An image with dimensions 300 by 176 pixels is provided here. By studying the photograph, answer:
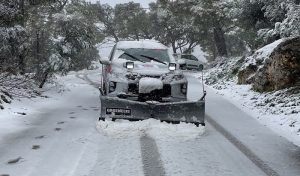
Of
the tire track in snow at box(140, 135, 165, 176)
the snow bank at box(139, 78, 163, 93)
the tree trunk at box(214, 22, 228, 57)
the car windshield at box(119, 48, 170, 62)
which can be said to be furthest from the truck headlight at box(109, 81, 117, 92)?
the tree trunk at box(214, 22, 228, 57)

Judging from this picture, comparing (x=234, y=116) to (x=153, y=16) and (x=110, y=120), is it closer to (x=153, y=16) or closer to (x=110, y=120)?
(x=110, y=120)

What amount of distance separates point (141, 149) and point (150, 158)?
53 centimetres

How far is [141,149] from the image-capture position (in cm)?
735

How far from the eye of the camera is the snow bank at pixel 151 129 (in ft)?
27.2

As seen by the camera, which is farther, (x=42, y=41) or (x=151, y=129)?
(x=42, y=41)

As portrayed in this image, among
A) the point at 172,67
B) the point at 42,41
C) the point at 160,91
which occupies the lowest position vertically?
the point at 160,91

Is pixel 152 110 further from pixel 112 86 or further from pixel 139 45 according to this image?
pixel 139 45

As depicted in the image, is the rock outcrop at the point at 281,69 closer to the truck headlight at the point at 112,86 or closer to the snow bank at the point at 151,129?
the snow bank at the point at 151,129

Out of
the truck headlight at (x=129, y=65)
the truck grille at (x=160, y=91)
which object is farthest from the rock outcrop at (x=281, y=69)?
the truck headlight at (x=129, y=65)

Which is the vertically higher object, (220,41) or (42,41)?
(220,41)

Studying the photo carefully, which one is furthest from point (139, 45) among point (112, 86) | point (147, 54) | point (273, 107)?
point (273, 107)

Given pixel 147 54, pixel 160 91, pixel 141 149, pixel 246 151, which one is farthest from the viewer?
pixel 147 54

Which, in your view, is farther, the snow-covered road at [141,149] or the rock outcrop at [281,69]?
the rock outcrop at [281,69]

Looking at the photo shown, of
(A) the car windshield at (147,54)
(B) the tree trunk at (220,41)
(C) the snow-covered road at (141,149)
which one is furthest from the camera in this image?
(B) the tree trunk at (220,41)
